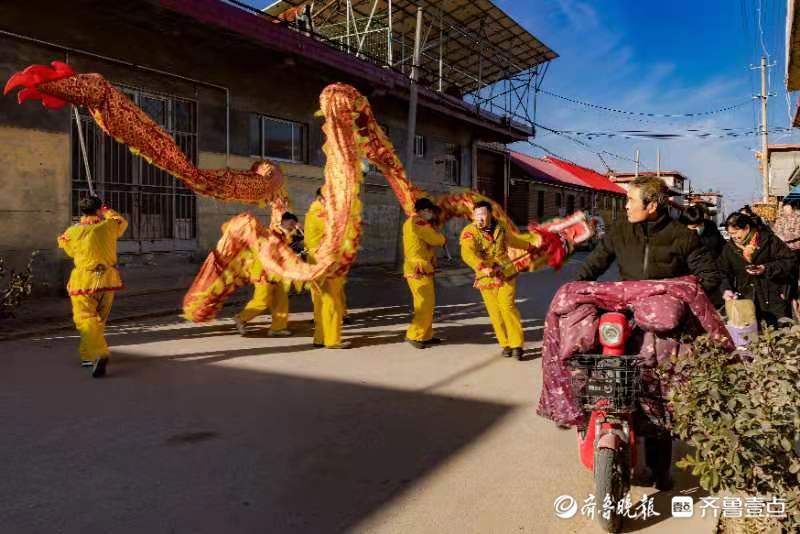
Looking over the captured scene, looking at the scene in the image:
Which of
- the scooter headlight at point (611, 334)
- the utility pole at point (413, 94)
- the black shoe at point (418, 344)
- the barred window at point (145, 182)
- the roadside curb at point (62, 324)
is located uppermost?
the utility pole at point (413, 94)

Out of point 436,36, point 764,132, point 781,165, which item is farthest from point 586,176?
point 436,36

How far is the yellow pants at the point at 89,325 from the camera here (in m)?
5.76

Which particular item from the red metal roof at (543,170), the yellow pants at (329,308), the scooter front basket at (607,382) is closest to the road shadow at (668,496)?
the scooter front basket at (607,382)

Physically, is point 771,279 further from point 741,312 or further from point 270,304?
point 270,304

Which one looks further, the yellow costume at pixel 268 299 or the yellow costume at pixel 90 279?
the yellow costume at pixel 268 299

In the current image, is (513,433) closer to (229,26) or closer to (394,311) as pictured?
(394,311)

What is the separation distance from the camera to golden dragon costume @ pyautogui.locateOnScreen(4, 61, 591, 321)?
5.30 metres

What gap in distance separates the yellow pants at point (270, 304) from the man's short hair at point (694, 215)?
4.99m

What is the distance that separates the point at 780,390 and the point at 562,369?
1.16m

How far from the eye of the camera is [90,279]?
586 cm

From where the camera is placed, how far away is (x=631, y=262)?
3.45m

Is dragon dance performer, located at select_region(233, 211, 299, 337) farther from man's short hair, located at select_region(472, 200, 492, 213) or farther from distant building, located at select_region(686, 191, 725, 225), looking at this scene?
distant building, located at select_region(686, 191, 725, 225)

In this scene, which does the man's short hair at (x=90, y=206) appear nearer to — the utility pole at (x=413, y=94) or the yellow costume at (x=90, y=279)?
the yellow costume at (x=90, y=279)

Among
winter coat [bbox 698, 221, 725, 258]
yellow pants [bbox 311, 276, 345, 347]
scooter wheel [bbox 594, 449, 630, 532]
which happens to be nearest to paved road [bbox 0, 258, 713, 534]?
scooter wheel [bbox 594, 449, 630, 532]
